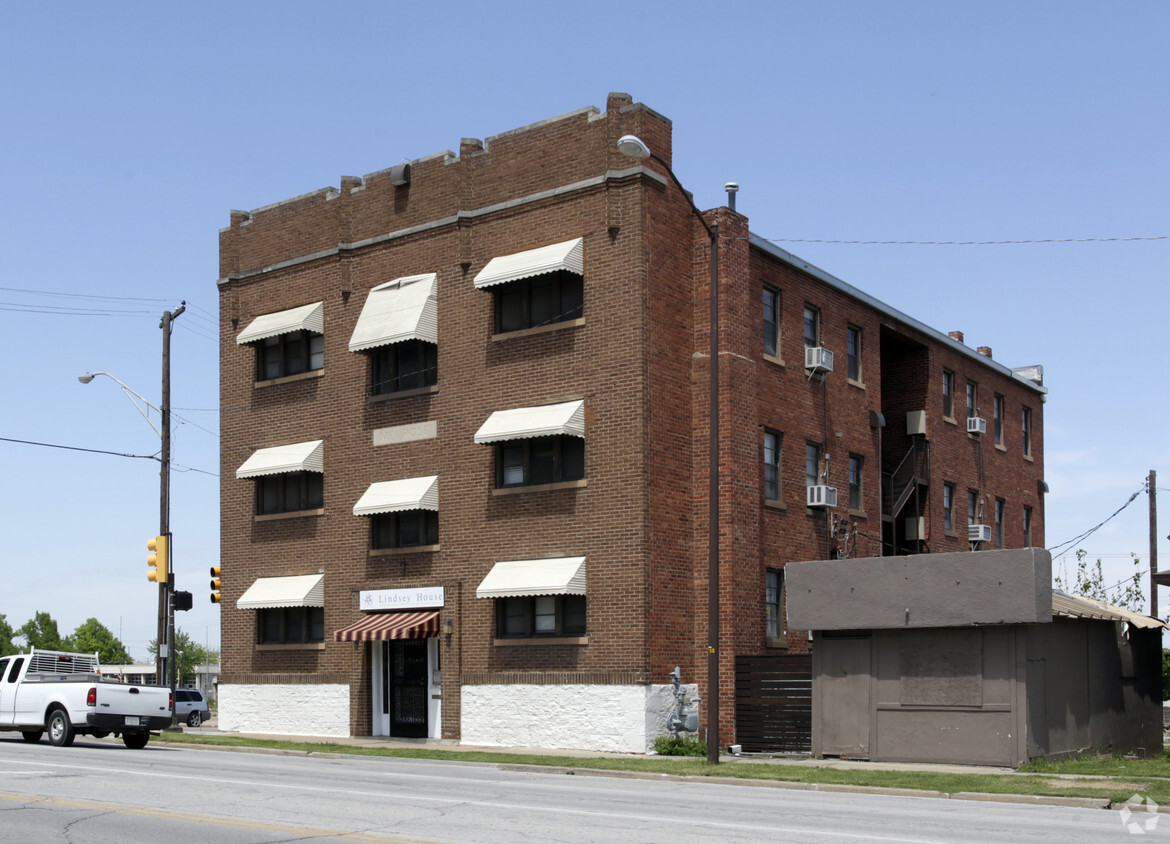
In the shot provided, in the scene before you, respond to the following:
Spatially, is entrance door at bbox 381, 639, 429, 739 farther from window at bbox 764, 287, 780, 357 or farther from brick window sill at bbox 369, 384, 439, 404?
window at bbox 764, 287, 780, 357

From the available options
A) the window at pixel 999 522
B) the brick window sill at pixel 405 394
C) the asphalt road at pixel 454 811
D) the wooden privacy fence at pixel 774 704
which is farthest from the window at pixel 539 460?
the window at pixel 999 522

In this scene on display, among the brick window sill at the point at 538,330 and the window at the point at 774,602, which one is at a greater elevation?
the brick window sill at the point at 538,330

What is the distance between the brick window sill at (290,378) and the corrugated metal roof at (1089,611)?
57.7ft

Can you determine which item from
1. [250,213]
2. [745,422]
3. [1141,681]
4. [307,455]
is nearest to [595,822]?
[745,422]

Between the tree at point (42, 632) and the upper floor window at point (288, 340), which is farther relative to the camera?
the tree at point (42, 632)

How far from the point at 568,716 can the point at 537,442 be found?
18.8 ft

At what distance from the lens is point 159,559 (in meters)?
34.9

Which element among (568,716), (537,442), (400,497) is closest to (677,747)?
(568,716)

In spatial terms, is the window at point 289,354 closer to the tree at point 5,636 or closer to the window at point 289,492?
the window at point 289,492

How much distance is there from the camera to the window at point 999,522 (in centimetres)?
4122

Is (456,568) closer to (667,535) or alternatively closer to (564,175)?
(667,535)

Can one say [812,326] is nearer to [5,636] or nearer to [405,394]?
[405,394]

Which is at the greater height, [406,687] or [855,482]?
[855,482]

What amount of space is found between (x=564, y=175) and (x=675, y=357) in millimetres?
4521
